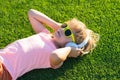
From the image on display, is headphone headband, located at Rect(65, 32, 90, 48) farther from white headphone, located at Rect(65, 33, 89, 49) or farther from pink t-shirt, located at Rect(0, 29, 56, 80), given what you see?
pink t-shirt, located at Rect(0, 29, 56, 80)

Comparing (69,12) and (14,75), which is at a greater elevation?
(69,12)

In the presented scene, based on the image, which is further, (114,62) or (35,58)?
(114,62)

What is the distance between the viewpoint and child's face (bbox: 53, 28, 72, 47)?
384 centimetres

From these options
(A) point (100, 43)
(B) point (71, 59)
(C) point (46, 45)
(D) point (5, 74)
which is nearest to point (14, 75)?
(D) point (5, 74)

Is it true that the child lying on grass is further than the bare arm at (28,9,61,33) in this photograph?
No

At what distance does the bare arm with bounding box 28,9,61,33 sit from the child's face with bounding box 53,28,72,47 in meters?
0.21

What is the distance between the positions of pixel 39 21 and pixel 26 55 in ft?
1.84

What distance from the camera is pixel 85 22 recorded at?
4.62 metres

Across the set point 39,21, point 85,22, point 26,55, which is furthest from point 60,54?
point 85,22

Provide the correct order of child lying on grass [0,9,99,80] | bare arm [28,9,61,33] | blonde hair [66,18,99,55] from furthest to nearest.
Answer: bare arm [28,9,61,33]
blonde hair [66,18,99,55]
child lying on grass [0,9,99,80]

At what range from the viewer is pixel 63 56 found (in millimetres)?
3668

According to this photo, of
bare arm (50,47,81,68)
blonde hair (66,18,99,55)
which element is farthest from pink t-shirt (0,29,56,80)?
blonde hair (66,18,99,55)

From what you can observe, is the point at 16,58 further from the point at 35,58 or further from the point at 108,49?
the point at 108,49

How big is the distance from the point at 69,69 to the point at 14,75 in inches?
28.7
